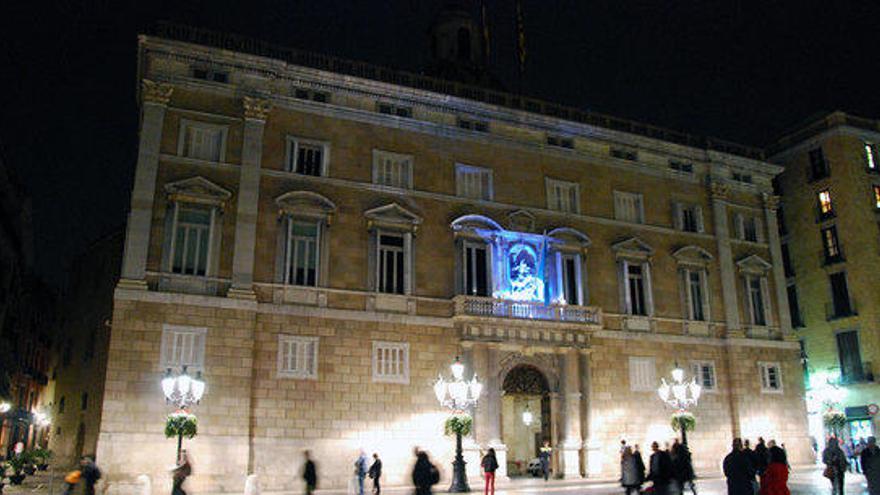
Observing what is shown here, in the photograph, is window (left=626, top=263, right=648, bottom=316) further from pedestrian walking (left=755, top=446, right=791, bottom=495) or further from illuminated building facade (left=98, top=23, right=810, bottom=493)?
pedestrian walking (left=755, top=446, right=791, bottom=495)

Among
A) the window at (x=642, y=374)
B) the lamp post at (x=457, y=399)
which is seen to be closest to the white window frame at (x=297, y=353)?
the lamp post at (x=457, y=399)

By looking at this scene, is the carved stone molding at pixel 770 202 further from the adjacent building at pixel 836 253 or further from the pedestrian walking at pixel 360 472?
the pedestrian walking at pixel 360 472

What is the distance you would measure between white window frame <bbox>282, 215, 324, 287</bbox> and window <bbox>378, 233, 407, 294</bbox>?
246cm

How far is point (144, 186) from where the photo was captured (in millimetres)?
25953

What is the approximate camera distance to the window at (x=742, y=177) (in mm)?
38781

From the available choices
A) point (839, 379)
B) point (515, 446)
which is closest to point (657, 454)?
point (515, 446)

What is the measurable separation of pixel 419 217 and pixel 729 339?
16.8 metres

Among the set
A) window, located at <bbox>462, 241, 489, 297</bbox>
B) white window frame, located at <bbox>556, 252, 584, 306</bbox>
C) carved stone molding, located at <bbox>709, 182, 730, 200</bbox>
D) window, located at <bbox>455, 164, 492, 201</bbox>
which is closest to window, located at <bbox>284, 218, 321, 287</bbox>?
window, located at <bbox>462, 241, 489, 297</bbox>

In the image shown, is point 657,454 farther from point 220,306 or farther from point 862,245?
point 862,245

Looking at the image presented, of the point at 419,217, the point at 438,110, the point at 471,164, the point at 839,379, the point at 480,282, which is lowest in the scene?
the point at 839,379

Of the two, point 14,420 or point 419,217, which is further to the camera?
point 14,420

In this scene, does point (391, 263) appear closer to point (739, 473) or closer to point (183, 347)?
point (183, 347)

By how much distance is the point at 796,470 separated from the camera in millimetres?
32219

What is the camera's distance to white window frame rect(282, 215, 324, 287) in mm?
27484
